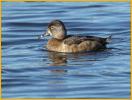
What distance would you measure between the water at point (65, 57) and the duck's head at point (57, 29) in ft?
1.39

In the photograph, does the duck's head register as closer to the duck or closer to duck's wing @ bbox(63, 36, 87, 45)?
the duck

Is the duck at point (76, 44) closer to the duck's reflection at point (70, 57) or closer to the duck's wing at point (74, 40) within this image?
the duck's wing at point (74, 40)

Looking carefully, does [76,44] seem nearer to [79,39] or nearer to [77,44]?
[77,44]

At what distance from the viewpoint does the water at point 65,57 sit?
15.1 metres

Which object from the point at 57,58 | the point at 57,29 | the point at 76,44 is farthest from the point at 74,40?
the point at 57,58

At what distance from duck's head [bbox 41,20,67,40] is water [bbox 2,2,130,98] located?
0.42 metres

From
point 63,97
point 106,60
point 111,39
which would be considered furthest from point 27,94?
point 111,39

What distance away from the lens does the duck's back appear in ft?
62.6

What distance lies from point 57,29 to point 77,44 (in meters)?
0.81

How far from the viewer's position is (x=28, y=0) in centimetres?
2666

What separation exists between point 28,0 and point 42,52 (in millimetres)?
8039

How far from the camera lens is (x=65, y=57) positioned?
1838 centimetres

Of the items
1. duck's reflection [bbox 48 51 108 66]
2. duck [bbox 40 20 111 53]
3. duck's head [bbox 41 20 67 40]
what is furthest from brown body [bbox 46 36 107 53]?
duck's head [bbox 41 20 67 40]

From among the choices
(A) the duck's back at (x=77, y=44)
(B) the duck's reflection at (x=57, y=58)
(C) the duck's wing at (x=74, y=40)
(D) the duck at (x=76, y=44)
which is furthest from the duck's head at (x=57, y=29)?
(B) the duck's reflection at (x=57, y=58)
